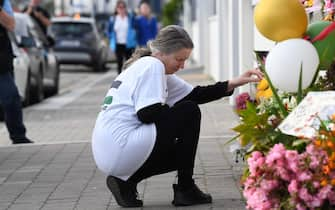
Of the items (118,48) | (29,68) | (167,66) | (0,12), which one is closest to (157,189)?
(167,66)

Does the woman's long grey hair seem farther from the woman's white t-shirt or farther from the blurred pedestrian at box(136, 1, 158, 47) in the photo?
the blurred pedestrian at box(136, 1, 158, 47)

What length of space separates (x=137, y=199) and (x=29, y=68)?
30.5ft

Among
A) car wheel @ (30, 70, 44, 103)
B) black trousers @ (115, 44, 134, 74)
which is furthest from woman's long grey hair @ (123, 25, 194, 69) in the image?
black trousers @ (115, 44, 134, 74)

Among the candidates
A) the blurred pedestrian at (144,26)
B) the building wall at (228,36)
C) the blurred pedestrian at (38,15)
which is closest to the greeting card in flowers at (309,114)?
the building wall at (228,36)

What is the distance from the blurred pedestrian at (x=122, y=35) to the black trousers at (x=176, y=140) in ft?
45.2

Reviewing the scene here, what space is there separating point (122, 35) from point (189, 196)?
46.2ft

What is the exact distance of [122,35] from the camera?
819 inches

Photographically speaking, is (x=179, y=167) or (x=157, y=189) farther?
(x=157, y=189)

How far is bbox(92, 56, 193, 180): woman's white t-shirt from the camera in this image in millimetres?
6684

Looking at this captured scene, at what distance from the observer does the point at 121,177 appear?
6891 mm

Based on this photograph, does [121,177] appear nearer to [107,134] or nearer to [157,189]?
[107,134]

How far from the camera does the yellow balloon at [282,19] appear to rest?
587cm

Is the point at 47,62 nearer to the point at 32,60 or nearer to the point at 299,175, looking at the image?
the point at 32,60

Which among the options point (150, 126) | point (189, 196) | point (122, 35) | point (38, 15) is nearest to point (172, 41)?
point (150, 126)
